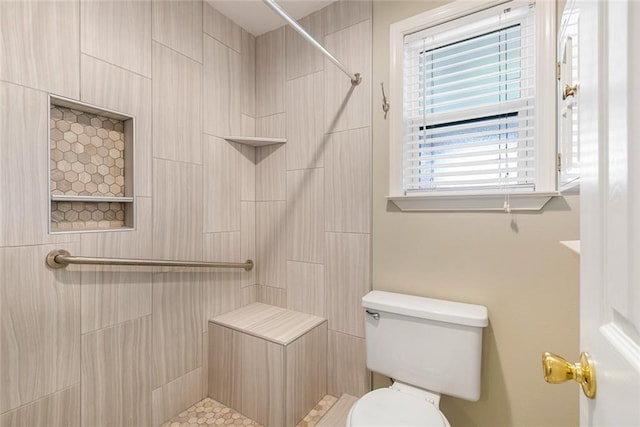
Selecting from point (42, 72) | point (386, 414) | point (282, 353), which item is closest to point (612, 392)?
point (386, 414)

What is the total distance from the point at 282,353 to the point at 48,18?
176 cm

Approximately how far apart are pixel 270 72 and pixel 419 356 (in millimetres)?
1933

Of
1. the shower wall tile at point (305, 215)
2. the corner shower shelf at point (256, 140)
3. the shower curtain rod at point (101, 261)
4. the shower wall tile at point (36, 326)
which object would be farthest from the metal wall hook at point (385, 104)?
the shower wall tile at point (36, 326)

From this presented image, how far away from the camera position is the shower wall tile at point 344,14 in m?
1.65

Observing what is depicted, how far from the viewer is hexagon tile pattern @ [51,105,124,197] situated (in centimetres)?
124

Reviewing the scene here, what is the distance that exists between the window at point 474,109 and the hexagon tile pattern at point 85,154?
1.40 meters

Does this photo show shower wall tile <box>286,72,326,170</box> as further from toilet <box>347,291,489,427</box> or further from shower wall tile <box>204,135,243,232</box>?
toilet <box>347,291,489,427</box>

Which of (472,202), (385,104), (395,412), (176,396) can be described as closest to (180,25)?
(385,104)

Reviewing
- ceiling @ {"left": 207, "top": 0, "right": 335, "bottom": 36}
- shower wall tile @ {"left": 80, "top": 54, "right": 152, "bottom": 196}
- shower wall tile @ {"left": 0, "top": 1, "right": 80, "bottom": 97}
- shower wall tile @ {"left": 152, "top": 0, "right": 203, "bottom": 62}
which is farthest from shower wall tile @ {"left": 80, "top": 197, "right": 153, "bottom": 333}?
ceiling @ {"left": 207, "top": 0, "right": 335, "bottom": 36}

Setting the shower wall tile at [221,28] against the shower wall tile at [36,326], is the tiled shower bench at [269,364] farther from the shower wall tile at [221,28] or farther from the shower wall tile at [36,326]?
the shower wall tile at [221,28]

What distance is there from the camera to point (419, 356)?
1329mm

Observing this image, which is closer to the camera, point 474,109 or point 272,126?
point 474,109

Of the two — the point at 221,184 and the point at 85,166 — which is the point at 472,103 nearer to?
the point at 221,184

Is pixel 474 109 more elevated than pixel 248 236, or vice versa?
pixel 474 109
